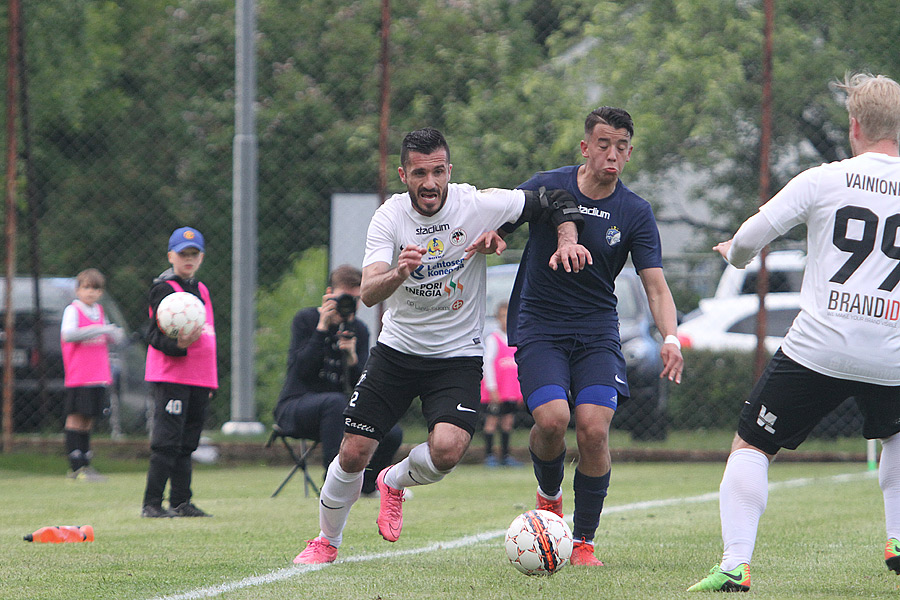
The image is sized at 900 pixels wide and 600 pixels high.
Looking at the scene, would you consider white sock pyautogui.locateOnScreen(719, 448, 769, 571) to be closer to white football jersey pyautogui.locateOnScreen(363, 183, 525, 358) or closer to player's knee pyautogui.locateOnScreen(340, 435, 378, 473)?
white football jersey pyautogui.locateOnScreen(363, 183, 525, 358)

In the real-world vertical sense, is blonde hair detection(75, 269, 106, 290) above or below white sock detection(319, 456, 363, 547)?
above

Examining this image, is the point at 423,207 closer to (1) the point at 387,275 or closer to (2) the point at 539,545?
(1) the point at 387,275

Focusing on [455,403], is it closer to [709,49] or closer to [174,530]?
[174,530]

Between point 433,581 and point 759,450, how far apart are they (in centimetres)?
143

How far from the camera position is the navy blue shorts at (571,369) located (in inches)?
217

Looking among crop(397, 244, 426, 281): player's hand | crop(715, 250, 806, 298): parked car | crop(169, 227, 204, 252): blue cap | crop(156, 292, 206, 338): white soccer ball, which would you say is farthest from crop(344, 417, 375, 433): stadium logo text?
crop(715, 250, 806, 298): parked car

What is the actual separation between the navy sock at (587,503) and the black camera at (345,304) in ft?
11.1

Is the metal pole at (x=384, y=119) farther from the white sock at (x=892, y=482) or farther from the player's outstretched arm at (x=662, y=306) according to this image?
the white sock at (x=892, y=482)

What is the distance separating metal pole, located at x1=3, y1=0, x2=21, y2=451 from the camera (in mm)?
12180

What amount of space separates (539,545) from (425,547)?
134 centimetres

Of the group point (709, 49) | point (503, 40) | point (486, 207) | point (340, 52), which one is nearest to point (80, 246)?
point (340, 52)

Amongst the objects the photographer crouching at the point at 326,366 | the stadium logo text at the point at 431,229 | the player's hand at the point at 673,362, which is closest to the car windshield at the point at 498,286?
the photographer crouching at the point at 326,366

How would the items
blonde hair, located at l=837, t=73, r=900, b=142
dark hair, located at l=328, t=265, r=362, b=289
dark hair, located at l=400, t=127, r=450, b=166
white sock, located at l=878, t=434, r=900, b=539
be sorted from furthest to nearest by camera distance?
dark hair, located at l=328, t=265, r=362, b=289
dark hair, located at l=400, t=127, r=450, b=166
white sock, located at l=878, t=434, r=900, b=539
blonde hair, located at l=837, t=73, r=900, b=142

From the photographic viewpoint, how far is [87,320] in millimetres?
11242
